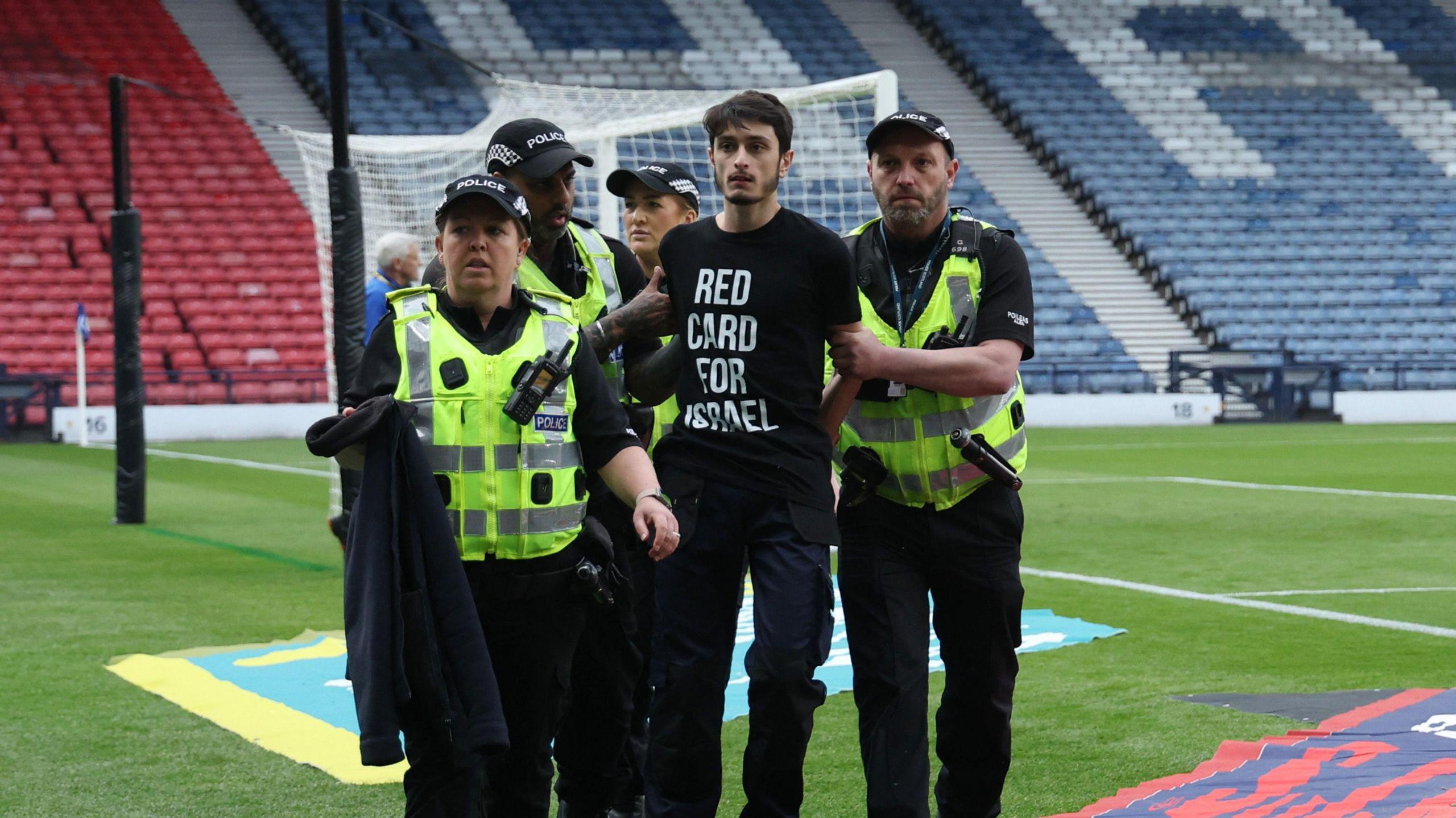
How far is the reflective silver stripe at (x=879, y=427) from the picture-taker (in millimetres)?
4680

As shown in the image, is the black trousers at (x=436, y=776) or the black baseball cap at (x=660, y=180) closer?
the black trousers at (x=436, y=776)

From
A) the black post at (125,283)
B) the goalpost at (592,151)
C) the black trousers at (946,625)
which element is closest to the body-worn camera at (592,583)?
the black trousers at (946,625)

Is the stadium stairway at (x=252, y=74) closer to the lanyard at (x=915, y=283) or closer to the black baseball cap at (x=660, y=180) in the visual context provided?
the black baseball cap at (x=660, y=180)

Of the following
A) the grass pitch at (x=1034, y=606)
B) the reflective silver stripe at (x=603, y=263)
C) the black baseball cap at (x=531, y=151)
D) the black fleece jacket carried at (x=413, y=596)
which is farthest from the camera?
the grass pitch at (x=1034, y=606)

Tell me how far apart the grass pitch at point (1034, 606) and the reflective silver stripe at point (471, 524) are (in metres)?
1.52

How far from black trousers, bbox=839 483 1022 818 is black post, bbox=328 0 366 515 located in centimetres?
522

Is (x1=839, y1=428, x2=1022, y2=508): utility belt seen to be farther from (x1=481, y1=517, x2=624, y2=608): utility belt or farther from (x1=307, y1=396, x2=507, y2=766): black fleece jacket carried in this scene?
(x1=307, y1=396, x2=507, y2=766): black fleece jacket carried

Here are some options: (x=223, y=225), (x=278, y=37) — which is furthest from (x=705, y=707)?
(x=278, y=37)

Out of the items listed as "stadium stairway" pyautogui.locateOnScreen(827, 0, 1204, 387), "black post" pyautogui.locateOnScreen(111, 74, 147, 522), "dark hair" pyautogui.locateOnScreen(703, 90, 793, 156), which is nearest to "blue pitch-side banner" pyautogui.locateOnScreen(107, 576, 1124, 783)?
"dark hair" pyautogui.locateOnScreen(703, 90, 793, 156)

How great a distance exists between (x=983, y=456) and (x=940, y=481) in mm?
133

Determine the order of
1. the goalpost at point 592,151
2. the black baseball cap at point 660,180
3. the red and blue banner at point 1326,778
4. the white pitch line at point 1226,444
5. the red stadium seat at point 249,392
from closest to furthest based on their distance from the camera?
1. the red and blue banner at point 1326,778
2. the black baseball cap at point 660,180
3. the goalpost at point 592,151
4. the white pitch line at point 1226,444
5. the red stadium seat at point 249,392

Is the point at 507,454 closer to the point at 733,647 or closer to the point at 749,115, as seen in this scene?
the point at 733,647

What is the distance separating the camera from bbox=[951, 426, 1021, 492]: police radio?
4.57m

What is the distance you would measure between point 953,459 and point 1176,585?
5.91 meters
